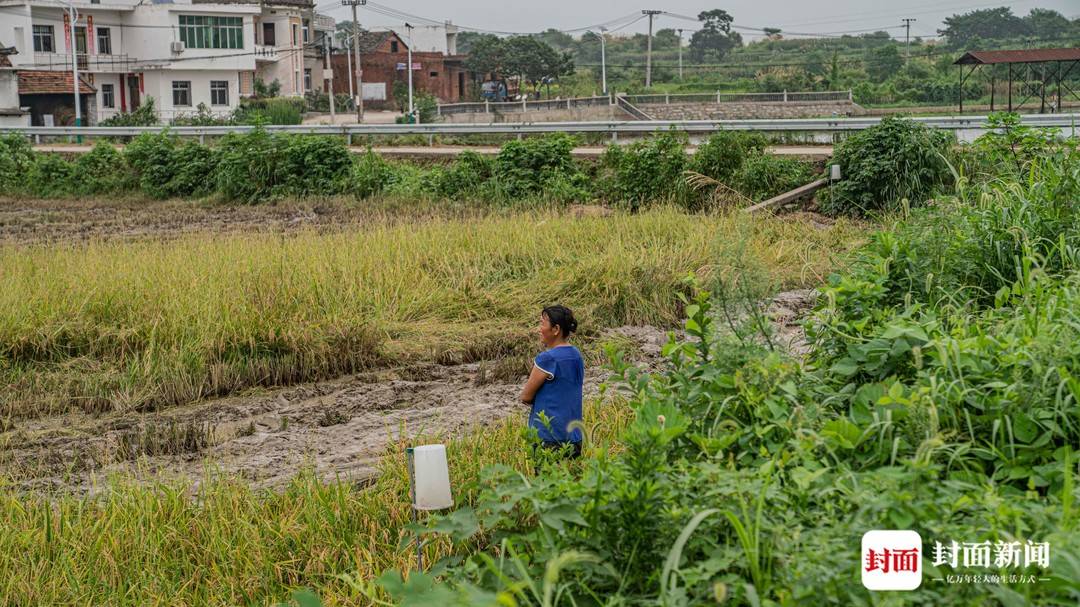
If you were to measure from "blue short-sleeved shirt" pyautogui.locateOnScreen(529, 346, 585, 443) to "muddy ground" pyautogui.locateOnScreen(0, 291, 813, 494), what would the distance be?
139 cm

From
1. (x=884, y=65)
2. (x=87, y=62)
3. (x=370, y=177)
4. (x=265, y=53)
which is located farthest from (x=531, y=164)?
(x=884, y=65)

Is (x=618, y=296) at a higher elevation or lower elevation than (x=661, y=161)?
lower

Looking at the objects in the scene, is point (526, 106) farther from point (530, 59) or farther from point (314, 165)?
point (314, 165)

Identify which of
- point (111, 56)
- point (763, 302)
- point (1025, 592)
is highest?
point (111, 56)

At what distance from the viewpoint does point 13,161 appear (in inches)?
1033

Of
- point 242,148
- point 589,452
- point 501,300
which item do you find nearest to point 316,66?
point 242,148

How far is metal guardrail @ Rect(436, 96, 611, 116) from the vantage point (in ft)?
152

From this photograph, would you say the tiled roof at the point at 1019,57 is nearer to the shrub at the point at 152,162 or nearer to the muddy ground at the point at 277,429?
the shrub at the point at 152,162

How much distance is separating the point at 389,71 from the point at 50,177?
3958cm

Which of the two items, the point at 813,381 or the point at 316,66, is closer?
the point at 813,381

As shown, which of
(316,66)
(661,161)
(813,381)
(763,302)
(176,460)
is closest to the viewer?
(813,381)

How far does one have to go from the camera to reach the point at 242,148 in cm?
2364

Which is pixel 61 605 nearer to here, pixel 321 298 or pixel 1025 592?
pixel 1025 592

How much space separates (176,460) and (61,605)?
2818mm
